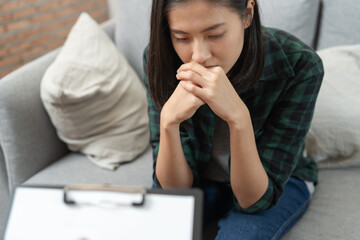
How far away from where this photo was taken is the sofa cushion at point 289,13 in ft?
4.24

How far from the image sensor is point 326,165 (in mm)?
1273

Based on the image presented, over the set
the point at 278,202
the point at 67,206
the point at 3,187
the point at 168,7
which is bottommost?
the point at 3,187

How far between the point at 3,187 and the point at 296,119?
0.99m

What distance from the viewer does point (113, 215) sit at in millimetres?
565

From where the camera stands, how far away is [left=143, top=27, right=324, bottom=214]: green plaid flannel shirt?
950 mm

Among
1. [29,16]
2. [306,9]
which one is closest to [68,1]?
[29,16]

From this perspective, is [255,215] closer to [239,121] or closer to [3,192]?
[239,121]

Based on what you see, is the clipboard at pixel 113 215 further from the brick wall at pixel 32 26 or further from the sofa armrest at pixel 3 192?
the brick wall at pixel 32 26

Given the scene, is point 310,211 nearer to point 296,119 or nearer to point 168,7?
point 296,119

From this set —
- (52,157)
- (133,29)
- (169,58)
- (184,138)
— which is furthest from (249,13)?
(52,157)

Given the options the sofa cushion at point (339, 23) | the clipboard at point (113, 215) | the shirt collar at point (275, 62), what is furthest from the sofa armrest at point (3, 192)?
the sofa cushion at point (339, 23)

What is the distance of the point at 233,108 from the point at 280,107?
22 cm

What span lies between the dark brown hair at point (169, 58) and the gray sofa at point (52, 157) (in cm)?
42

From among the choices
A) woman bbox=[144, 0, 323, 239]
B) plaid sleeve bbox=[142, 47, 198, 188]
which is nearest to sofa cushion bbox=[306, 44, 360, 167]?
woman bbox=[144, 0, 323, 239]
